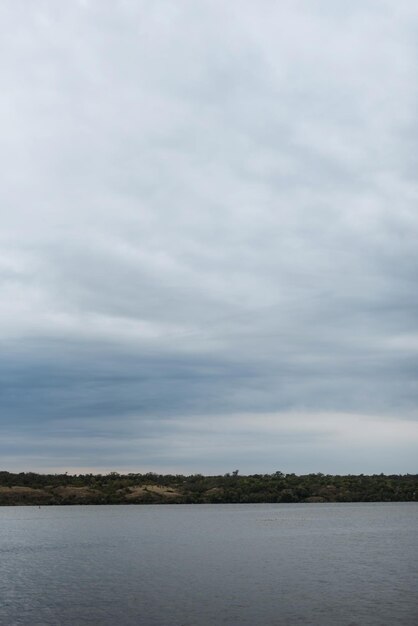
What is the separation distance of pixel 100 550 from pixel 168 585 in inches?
1352

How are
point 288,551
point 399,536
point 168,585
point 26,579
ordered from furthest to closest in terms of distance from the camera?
1. point 399,536
2. point 288,551
3. point 26,579
4. point 168,585

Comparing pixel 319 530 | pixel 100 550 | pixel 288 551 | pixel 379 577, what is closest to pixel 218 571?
pixel 379 577

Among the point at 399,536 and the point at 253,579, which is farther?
the point at 399,536

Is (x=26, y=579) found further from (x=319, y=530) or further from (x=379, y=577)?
(x=319, y=530)

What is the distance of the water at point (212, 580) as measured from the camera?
130ft

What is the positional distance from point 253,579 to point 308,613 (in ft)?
50.1

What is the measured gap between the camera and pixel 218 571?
197 feet

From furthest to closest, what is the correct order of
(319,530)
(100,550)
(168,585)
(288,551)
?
(319,530) < (100,550) < (288,551) < (168,585)

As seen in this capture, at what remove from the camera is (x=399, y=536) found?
99.8 meters

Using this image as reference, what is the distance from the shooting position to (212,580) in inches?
2137

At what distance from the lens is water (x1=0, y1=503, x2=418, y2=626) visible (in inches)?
1556

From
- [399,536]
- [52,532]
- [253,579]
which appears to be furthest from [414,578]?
[52,532]

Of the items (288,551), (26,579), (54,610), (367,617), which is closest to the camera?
(367,617)

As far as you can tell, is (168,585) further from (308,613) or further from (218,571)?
(308,613)
